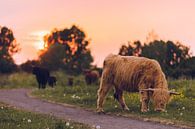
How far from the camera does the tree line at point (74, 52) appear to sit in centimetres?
6825

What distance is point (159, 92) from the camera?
65.9ft

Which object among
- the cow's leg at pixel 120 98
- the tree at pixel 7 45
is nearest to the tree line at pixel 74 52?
the tree at pixel 7 45

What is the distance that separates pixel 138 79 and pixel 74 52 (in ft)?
252

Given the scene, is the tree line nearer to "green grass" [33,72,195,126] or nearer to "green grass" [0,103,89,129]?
"green grass" [33,72,195,126]

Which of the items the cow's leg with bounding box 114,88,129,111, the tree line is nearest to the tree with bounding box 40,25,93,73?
the tree line

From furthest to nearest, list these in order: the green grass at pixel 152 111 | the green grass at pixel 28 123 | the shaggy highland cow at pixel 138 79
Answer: the shaggy highland cow at pixel 138 79 → the green grass at pixel 152 111 → the green grass at pixel 28 123

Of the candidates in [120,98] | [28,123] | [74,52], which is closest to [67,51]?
[74,52]

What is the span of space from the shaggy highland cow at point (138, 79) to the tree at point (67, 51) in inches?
2602

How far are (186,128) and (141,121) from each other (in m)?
2.20

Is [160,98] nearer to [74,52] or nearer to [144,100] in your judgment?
[144,100]

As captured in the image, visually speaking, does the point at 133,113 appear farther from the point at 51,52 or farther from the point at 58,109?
the point at 51,52

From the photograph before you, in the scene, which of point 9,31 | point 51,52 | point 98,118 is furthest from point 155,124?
point 9,31

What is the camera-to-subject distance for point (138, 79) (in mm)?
20984

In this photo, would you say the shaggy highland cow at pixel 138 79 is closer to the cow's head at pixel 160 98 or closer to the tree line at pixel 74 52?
the cow's head at pixel 160 98
